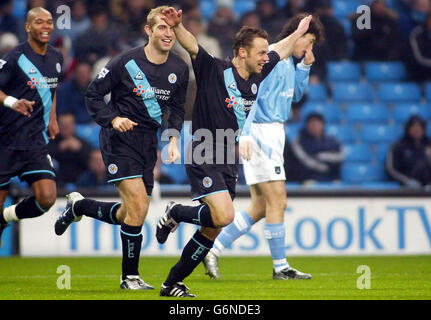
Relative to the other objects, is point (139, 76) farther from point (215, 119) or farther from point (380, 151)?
point (380, 151)

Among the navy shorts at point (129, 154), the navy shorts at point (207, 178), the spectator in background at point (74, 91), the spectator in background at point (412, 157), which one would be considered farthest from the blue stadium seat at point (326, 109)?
the navy shorts at point (207, 178)

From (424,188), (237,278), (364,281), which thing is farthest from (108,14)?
(364,281)

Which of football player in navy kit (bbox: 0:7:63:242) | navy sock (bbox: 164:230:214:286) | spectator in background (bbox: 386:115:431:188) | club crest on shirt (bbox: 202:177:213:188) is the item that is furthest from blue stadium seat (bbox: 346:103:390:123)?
navy sock (bbox: 164:230:214:286)

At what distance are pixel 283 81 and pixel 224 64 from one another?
1372 mm

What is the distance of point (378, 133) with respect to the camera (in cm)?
1272

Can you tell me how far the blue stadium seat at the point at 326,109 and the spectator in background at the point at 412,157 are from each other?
5.15ft

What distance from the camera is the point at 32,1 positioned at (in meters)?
12.8

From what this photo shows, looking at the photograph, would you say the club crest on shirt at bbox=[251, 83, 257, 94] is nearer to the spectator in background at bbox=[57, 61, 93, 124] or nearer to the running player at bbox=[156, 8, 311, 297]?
the running player at bbox=[156, 8, 311, 297]

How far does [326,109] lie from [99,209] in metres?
6.46

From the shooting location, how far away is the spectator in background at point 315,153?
11.2m

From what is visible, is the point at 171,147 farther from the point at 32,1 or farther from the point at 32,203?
the point at 32,1

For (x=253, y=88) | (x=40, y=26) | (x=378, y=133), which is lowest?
(x=378, y=133)

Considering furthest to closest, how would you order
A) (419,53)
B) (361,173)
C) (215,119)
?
(419,53) → (361,173) → (215,119)

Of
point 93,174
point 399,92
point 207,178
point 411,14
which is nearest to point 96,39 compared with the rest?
point 93,174
